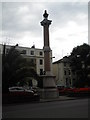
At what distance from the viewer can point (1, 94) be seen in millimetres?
26906

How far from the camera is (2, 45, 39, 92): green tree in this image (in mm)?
26156

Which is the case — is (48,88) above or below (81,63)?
below

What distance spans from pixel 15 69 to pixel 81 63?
135 feet

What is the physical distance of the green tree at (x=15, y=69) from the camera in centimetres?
2616

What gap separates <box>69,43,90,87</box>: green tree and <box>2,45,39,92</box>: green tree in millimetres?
38238

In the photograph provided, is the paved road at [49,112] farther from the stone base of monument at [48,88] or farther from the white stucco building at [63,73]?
the white stucco building at [63,73]

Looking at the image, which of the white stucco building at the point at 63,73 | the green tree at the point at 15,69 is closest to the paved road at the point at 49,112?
the green tree at the point at 15,69

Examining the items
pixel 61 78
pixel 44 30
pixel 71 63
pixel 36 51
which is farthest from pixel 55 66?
pixel 44 30

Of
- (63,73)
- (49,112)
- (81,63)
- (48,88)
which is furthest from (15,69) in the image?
(63,73)

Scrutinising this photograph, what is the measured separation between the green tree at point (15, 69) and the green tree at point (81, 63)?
125ft

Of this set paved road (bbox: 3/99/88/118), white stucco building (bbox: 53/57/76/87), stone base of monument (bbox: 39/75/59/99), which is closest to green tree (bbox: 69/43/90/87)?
white stucco building (bbox: 53/57/76/87)

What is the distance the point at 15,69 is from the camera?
2655 centimetres

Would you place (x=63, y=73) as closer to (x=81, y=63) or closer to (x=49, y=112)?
(x=81, y=63)

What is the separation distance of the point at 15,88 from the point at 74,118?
21.9 metres
